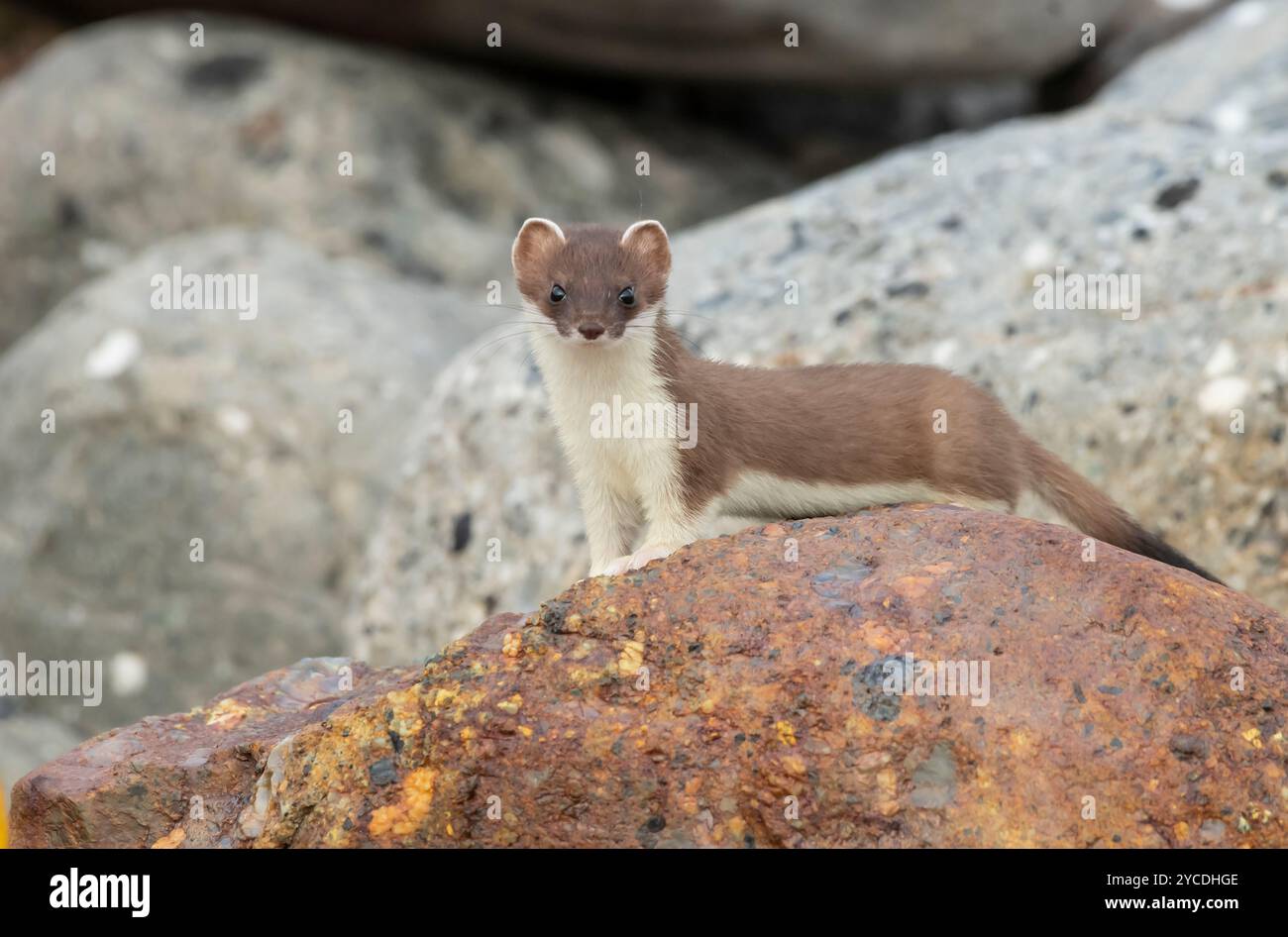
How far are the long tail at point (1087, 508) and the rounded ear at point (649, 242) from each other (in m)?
1.52

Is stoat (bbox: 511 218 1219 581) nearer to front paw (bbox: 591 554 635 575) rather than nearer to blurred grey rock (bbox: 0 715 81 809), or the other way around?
front paw (bbox: 591 554 635 575)

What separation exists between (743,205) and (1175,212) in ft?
21.1

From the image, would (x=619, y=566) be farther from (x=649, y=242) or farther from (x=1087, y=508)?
(x=1087, y=508)

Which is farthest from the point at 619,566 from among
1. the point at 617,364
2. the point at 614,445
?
the point at 617,364

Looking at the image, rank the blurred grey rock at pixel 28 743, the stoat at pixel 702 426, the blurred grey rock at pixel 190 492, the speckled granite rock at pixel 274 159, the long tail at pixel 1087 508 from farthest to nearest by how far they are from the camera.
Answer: the speckled granite rock at pixel 274 159 < the blurred grey rock at pixel 190 492 < the blurred grey rock at pixel 28 743 < the long tail at pixel 1087 508 < the stoat at pixel 702 426

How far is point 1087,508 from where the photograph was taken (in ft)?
19.0

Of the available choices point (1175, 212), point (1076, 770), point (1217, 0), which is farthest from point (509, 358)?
point (1217, 0)

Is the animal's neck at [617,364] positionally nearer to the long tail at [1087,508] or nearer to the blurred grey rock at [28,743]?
the long tail at [1087,508]

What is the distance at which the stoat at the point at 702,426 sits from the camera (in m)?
5.41

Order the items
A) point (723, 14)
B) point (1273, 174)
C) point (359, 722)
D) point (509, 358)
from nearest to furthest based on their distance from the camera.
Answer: point (359, 722) → point (1273, 174) → point (509, 358) → point (723, 14)

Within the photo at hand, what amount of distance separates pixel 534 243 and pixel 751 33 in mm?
7675

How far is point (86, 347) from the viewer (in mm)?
10266

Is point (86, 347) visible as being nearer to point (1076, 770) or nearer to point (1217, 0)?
point (1076, 770)

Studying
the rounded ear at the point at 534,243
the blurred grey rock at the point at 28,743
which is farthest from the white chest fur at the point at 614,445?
the blurred grey rock at the point at 28,743
